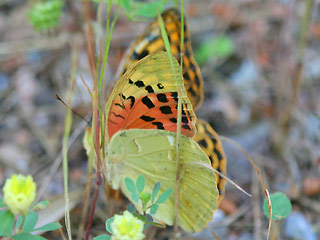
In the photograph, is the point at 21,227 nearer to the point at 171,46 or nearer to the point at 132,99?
the point at 132,99

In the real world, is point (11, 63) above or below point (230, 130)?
above

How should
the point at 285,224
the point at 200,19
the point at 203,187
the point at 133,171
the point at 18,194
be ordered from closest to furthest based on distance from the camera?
the point at 18,194
the point at 203,187
the point at 133,171
the point at 285,224
the point at 200,19

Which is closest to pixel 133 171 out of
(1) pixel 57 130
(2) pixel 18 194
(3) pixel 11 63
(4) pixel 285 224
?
(2) pixel 18 194

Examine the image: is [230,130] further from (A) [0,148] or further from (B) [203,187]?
(A) [0,148]

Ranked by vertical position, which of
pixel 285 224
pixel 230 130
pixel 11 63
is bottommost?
pixel 285 224

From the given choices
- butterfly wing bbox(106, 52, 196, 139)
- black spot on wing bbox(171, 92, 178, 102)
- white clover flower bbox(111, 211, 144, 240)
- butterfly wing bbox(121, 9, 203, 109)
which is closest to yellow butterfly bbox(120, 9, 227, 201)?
butterfly wing bbox(121, 9, 203, 109)

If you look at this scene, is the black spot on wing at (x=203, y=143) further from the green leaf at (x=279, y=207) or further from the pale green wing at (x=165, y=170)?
the green leaf at (x=279, y=207)
